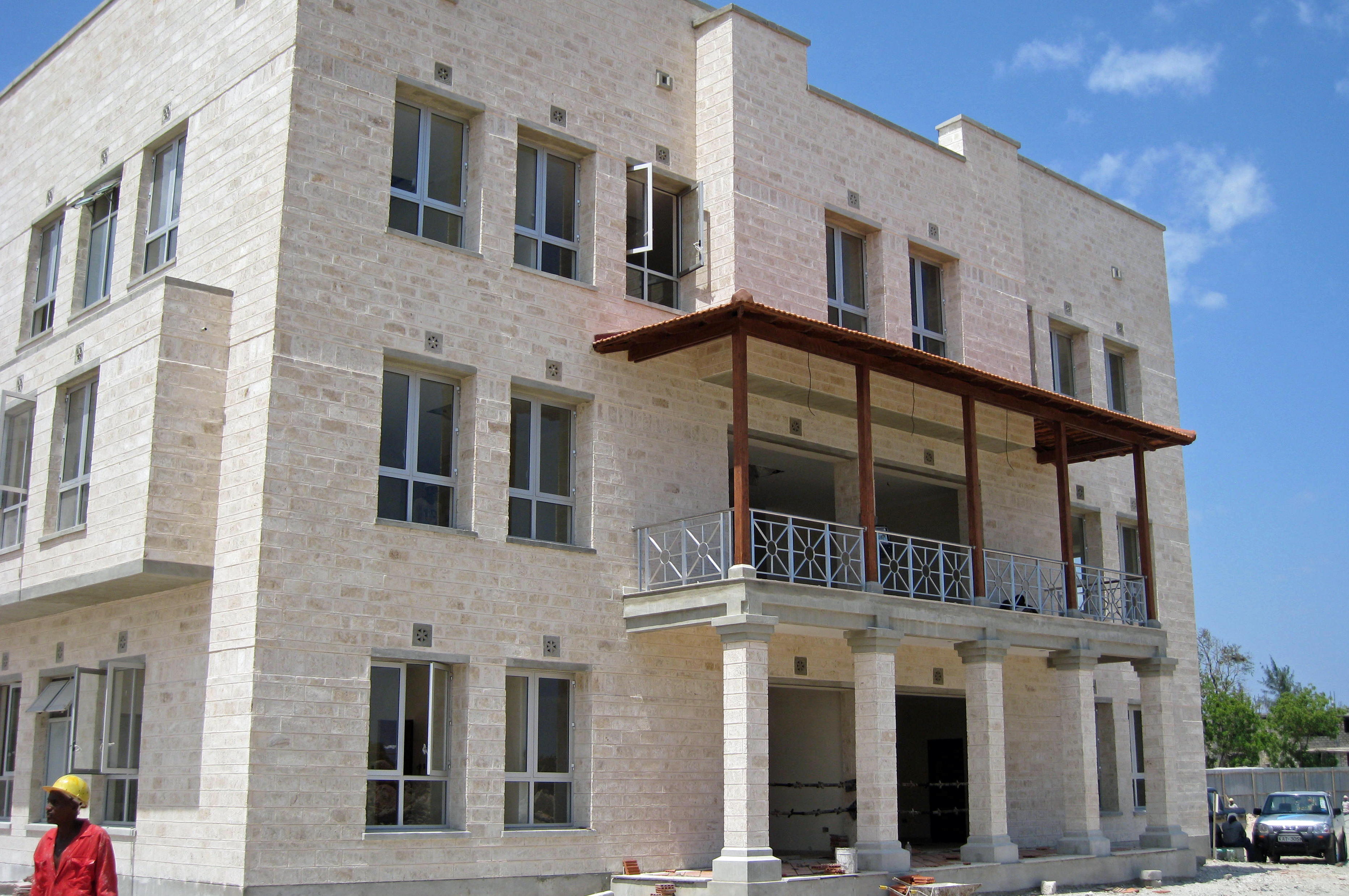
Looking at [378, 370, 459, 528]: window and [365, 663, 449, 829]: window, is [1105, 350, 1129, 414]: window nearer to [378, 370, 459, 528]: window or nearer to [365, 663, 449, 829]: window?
[378, 370, 459, 528]: window

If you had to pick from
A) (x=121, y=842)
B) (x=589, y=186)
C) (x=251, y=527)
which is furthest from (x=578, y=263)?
(x=121, y=842)

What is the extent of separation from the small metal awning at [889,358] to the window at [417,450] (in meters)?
2.34

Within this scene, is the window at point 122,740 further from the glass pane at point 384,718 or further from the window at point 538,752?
the window at point 538,752

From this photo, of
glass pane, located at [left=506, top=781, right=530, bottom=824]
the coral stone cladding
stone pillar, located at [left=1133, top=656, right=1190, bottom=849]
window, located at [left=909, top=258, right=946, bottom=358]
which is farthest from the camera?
window, located at [left=909, top=258, right=946, bottom=358]

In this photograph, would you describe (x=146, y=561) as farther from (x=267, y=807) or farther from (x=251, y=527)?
(x=267, y=807)

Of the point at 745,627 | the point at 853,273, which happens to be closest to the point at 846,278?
the point at 853,273

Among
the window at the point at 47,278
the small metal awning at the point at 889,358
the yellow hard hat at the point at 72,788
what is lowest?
the yellow hard hat at the point at 72,788

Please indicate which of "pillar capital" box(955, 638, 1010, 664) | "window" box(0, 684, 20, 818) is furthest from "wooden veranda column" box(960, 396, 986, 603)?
"window" box(0, 684, 20, 818)

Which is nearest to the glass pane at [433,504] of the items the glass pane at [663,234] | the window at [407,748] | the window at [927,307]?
the window at [407,748]

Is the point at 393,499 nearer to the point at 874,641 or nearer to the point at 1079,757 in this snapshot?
the point at 874,641

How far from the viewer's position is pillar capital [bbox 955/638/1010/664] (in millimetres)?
18016

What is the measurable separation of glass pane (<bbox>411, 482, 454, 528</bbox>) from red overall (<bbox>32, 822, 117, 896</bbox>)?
7.93 m

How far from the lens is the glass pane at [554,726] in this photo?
15.5 meters

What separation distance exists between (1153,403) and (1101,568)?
23.4 ft
